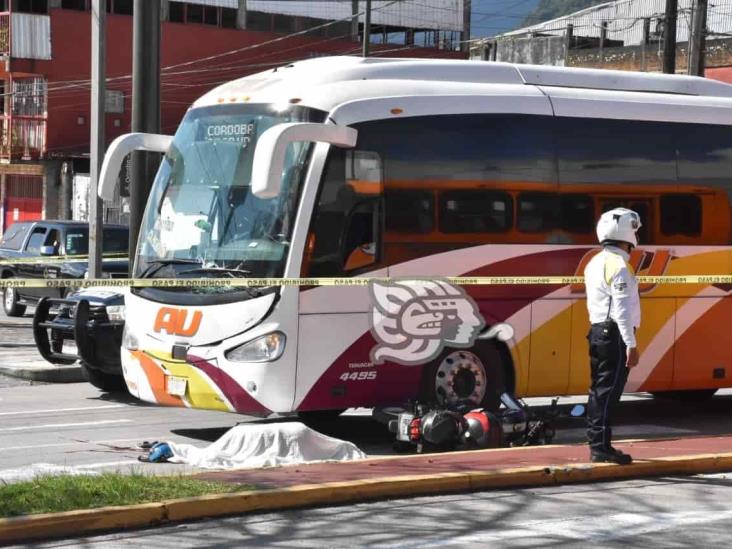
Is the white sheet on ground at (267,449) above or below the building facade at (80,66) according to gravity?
below

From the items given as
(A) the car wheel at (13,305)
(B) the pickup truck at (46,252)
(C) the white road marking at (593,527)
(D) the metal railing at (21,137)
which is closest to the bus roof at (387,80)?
(C) the white road marking at (593,527)

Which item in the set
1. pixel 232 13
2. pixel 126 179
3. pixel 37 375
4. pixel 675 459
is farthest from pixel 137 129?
pixel 232 13

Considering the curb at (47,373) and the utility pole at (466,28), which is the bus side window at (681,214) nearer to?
the curb at (47,373)

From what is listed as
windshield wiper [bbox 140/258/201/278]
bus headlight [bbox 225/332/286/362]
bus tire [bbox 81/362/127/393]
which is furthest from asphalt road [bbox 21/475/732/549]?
bus tire [bbox 81/362/127/393]

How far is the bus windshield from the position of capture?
1155 centimetres

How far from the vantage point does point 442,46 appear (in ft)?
208

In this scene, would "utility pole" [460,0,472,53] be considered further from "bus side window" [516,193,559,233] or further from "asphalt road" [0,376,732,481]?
"bus side window" [516,193,559,233]

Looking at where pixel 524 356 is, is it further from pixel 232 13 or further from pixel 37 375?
pixel 232 13

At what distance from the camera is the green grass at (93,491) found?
8.20 metres

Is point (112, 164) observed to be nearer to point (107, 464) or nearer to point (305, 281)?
point (305, 281)

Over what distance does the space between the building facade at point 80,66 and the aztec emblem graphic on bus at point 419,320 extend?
34.9 metres

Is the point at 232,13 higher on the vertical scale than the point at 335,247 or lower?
higher

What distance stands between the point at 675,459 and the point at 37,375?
29.7 ft

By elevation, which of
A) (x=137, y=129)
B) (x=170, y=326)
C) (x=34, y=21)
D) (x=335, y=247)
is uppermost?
(x=34, y=21)
